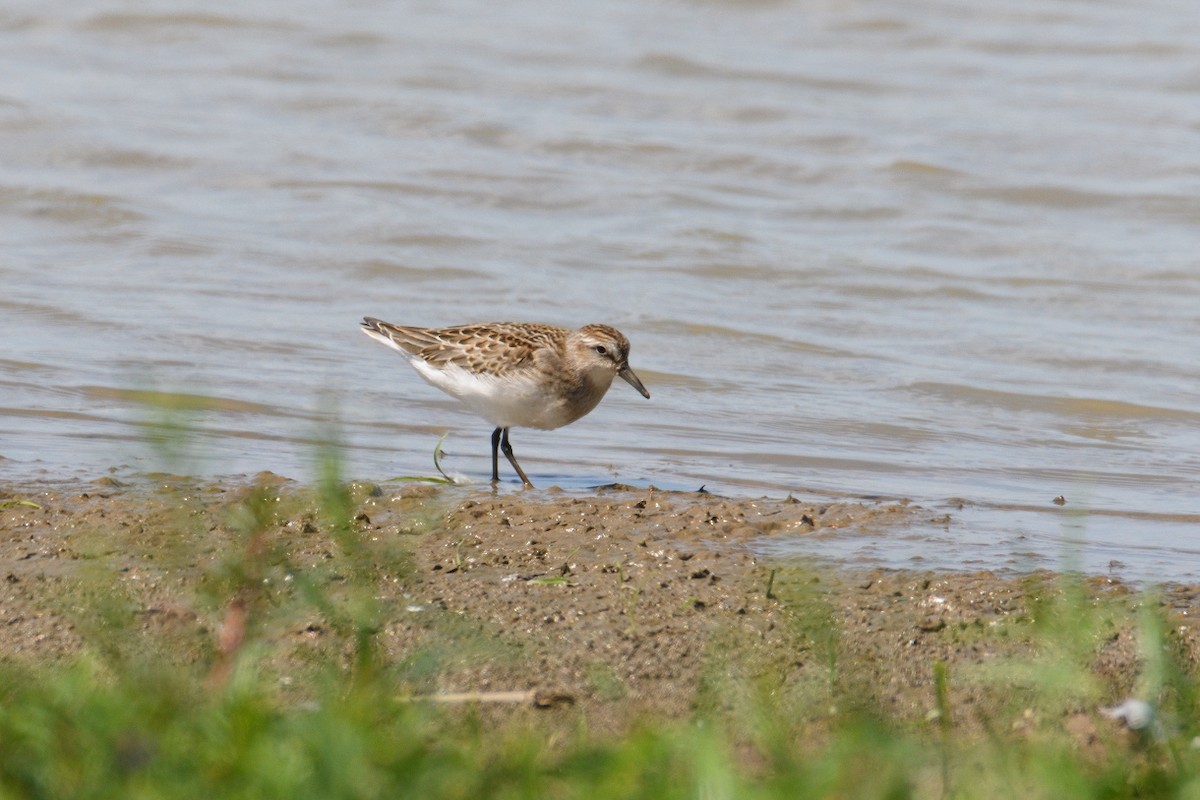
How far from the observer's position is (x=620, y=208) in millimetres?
Answer: 13203

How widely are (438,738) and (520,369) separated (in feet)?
14.0

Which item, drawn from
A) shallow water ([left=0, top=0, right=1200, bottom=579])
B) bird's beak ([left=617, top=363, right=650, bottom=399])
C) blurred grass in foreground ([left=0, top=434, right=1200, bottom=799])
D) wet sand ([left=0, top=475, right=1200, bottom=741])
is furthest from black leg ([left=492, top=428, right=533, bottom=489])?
blurred grass in foreground ([left=0, top=434, right=1200, bottom=799])

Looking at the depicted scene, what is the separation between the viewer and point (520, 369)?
7949 mm

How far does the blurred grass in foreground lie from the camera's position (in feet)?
10.7

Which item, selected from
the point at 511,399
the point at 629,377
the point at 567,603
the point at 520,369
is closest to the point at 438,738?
the point at 567,603

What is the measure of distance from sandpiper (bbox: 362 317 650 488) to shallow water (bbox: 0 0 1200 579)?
1.12 feet

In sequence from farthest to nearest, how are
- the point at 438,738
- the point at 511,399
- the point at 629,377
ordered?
the point at 629,377 → the point at 511,399 → the point at 438,738

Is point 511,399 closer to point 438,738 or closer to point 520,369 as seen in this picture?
point 520,369

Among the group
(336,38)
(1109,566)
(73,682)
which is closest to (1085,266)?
(1109,566)

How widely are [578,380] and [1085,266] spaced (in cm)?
541

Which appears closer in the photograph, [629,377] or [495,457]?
[495,457]

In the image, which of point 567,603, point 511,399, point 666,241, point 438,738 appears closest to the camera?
point 438,738

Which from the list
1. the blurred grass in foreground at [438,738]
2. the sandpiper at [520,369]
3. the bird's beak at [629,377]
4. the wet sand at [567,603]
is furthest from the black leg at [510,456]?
the blurred grass in foreground at [438,738]

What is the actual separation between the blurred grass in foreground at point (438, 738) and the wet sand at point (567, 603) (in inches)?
2.4
